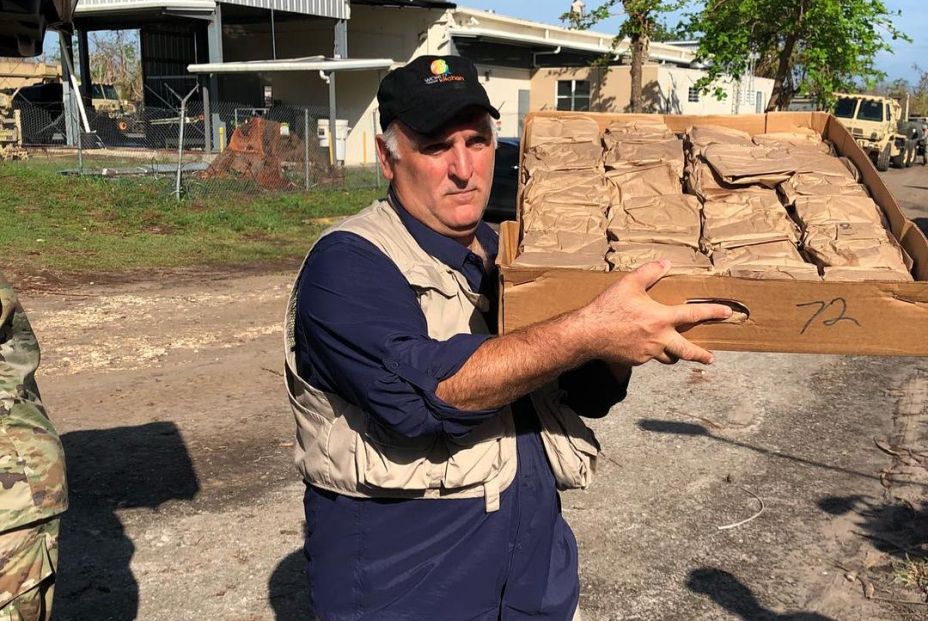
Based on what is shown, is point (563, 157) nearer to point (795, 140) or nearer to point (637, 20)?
point (795, 140)

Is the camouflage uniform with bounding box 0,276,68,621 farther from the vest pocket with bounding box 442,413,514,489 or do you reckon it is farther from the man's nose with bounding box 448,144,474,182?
the man's nose with bounding box 448,144,474,182

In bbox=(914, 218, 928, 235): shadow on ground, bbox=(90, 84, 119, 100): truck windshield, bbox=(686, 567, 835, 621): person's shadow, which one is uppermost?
bbox=(90, 84, 119, 100): truck windshield

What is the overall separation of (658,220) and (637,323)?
759 mm

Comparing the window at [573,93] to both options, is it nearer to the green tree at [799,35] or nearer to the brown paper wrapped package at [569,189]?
the green tree at [799,35]

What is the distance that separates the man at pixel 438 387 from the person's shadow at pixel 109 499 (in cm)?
217

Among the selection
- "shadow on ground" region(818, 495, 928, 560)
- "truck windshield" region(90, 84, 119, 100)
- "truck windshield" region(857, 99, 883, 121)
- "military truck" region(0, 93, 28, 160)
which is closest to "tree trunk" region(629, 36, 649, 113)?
"truck windshield" region(857, 99, 883, 121)

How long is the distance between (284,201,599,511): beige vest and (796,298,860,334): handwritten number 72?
70cm

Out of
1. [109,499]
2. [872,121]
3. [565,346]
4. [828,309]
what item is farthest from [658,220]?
[872,121]

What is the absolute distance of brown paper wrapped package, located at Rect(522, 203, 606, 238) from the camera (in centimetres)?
233

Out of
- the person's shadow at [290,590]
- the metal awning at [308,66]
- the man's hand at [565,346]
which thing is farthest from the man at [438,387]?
the metal awning at [308,66]

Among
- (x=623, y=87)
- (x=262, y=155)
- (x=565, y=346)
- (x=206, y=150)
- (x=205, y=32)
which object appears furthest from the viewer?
(x=623, y=87)

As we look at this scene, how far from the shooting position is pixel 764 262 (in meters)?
2.16

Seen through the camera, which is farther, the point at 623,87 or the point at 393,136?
the point at 623,87

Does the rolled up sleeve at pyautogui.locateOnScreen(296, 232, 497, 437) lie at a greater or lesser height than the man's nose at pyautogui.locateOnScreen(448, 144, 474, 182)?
lesser
